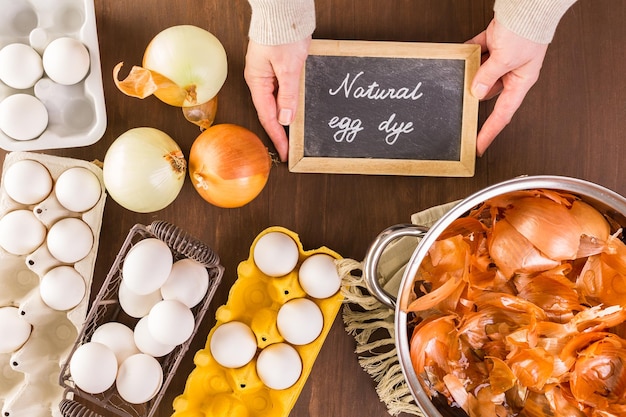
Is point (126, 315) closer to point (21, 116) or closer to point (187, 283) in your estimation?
point (187, 283)

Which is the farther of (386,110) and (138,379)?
(386,110)

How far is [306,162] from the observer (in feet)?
2.62

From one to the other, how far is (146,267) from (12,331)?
20 centimetres

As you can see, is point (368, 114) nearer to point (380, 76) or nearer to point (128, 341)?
point (380, 76)

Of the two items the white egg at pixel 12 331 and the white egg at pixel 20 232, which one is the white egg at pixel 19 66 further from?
the white egg at pixel 12 331

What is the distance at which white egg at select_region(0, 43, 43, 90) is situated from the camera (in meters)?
0.72

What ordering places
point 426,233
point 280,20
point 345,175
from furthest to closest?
point 345,175, point 280,20, point 426,233

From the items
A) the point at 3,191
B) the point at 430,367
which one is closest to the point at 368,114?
the point at 430,367

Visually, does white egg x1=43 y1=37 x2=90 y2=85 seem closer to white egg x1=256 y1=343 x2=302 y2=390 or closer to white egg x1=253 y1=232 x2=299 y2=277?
white egg x1=253 y1=232 x2=299 y2=277

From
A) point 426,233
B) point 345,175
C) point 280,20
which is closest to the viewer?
point 426,233

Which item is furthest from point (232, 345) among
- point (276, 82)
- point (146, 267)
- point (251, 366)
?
point (276, 82)

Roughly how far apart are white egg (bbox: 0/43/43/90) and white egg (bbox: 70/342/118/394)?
1.11ft

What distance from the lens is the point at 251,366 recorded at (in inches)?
29.6

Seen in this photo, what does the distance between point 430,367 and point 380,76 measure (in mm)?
389
